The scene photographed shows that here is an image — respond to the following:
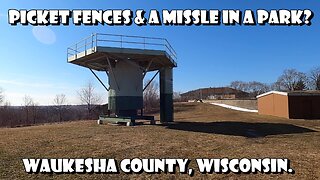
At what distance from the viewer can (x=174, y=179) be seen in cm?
897

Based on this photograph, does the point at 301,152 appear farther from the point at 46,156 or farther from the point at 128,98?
the point at 128,98

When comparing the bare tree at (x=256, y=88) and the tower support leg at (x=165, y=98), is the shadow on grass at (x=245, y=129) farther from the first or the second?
the bare tree at (x=256, y=88)

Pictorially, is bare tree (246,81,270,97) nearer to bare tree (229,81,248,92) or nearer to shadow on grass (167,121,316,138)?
bare tree (229,81,248,92)

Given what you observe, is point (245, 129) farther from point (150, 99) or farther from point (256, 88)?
point (256, 88)

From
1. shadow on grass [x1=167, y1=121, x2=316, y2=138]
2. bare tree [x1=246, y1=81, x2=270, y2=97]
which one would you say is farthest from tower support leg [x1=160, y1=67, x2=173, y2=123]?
bare tree [x1=246, y1=81, x2=270, y2=97]

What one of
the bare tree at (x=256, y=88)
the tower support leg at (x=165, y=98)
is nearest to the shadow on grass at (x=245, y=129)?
the tower support leg at (x=165, y=98)

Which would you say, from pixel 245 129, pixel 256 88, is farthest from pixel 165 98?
pixel 256 88

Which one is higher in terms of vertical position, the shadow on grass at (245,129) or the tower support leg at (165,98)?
the tower support leg at (165,98)

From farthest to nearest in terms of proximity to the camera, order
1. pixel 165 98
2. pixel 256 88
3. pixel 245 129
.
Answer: pixel 256 88 → pixel 165 98 → pixel 245 129

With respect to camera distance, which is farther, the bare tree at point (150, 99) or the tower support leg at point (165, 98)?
the bare tree at point (150, 99)

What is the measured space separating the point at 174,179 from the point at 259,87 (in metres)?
133

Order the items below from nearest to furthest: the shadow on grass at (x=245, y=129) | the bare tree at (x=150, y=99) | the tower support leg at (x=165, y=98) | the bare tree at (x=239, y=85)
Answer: the shadow on grass at (x=245, y=129) < the tower support leg at (x=165, y=98) < the bare tree at (x=150, y=99) < the bare tree at (x=239, y=85)

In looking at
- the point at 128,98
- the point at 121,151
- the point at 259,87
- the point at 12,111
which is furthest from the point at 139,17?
the point at 259,87

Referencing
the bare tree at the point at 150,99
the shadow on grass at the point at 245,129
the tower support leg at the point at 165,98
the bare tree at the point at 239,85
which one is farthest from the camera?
the bare tree at the point at 239,85
